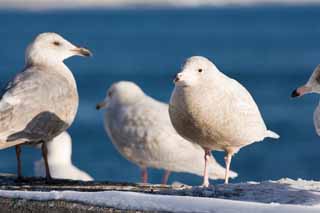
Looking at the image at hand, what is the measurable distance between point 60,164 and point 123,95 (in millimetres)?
905

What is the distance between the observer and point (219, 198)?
19.8 ft

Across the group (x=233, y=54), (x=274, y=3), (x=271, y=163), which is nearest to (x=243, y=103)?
(x=271, y=163)

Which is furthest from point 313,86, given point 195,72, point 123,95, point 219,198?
point 123,95

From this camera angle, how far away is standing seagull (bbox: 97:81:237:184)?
31.9 ft

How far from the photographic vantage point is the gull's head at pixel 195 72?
23.7 feet

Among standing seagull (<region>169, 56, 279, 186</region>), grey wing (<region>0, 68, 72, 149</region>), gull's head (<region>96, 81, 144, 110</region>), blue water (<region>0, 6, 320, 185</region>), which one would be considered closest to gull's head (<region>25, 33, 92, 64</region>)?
grey wing (<region>0, 68, 72, 149</region>)

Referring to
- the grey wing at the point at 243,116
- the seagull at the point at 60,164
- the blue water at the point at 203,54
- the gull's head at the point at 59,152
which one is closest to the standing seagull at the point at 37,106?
the grey wing at the point at 243,116

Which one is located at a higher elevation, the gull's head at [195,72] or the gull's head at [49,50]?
the gull's head at [49,50]

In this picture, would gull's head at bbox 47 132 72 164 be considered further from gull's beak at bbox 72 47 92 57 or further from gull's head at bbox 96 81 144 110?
gull's beak at bbox 72 47 92 57

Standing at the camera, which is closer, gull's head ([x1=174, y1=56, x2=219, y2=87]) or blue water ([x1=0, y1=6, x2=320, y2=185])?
gull's head ([x1=174, y1=56, x2=219, y2=87])

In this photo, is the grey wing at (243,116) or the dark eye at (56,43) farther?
the dark eye at (56,43)

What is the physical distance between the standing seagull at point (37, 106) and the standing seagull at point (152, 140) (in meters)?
1.51

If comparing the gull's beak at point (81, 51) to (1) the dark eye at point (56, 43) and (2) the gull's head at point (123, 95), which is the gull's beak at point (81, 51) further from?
(2) the gull's head at point (123, 95)

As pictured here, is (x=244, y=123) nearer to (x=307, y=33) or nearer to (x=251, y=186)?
(x=251, y=186)
